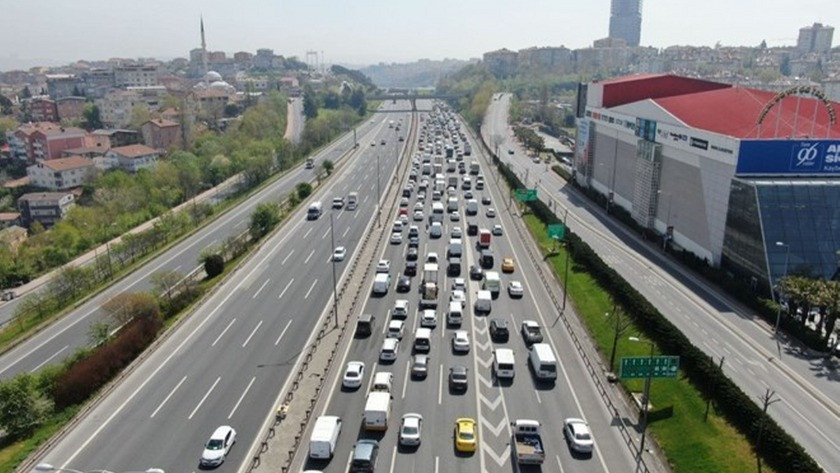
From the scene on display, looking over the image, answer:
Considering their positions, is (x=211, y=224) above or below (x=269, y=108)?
below

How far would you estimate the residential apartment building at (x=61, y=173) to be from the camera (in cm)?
12762

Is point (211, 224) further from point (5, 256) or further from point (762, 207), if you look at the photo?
point (762, 207)

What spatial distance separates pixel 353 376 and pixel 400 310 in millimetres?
12102

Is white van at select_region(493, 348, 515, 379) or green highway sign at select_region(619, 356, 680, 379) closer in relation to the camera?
green highway sign at select_region(619, 356, 680, 379)

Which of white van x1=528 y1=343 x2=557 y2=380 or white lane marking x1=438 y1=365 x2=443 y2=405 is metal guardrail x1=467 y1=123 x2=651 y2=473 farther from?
white lane marking x1=438 y1=365 x2=443 y2=405

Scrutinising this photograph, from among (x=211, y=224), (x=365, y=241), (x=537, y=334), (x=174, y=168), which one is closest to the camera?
(x=537, y=334)

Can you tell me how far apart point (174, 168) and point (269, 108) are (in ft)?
230

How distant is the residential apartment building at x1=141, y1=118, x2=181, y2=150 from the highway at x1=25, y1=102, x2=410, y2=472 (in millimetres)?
97098

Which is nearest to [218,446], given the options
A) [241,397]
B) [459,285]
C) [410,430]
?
[241,397]

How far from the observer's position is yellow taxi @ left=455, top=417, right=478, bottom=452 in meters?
32.4

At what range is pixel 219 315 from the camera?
52156mm

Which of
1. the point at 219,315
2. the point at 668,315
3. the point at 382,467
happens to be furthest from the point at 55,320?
the point at 668,315

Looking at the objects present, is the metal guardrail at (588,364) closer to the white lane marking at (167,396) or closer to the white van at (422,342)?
the white van at (422,342)

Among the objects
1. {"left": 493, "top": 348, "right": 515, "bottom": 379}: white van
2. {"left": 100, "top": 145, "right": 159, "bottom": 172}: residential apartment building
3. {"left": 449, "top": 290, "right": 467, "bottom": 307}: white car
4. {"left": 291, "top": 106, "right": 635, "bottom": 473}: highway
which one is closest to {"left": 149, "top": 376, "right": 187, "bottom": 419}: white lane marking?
{"left": 291, "top": 106, "right": 635, "bottom": 473}: highway
